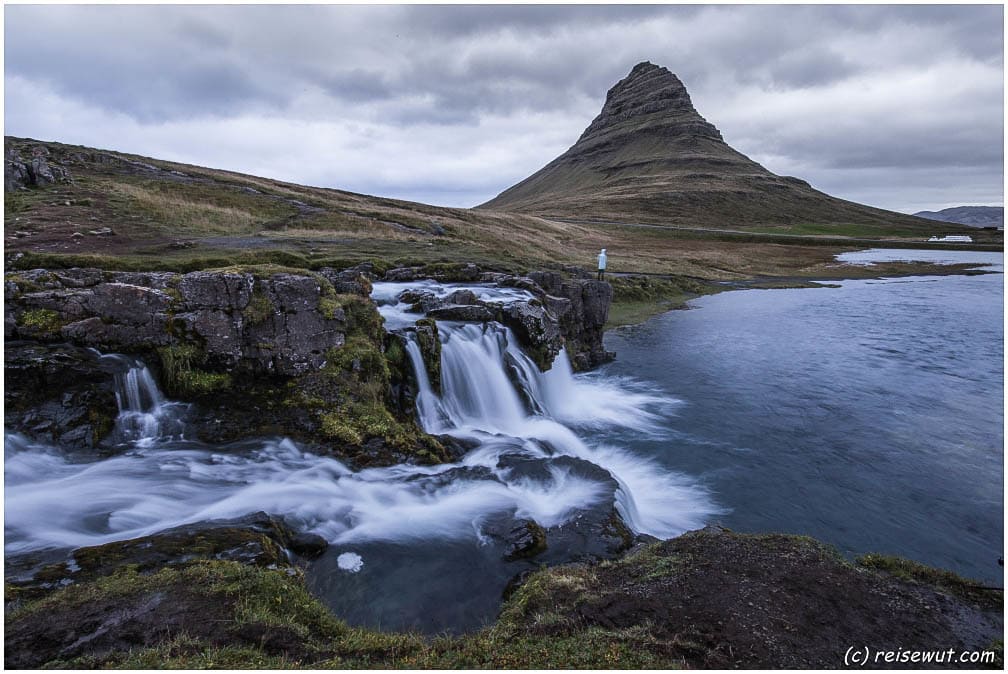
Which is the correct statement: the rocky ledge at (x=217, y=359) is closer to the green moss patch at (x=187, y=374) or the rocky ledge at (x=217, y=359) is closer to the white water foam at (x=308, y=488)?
the green moss patch at (x=187, y=374)

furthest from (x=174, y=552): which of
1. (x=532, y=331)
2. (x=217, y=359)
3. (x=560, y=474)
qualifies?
(x=532, y=331)

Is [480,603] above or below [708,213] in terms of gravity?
below

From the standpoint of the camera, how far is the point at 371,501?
12.0 m

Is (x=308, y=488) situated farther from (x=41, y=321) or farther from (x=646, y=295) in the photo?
(x=646, y=295)

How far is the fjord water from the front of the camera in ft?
45.0

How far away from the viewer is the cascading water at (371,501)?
948cm

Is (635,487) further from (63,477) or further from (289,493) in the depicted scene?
(63,477)

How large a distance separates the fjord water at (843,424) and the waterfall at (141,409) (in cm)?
1397

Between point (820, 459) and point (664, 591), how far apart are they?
12259 mm

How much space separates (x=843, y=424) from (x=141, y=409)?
76.3 ft

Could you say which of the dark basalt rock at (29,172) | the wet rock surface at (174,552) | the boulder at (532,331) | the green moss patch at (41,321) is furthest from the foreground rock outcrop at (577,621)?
the dark basalt rock at (29,172)

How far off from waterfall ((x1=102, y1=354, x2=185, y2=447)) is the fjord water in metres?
14.0

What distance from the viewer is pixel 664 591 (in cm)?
791

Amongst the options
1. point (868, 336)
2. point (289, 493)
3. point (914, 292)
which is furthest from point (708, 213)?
point (289, 493)
